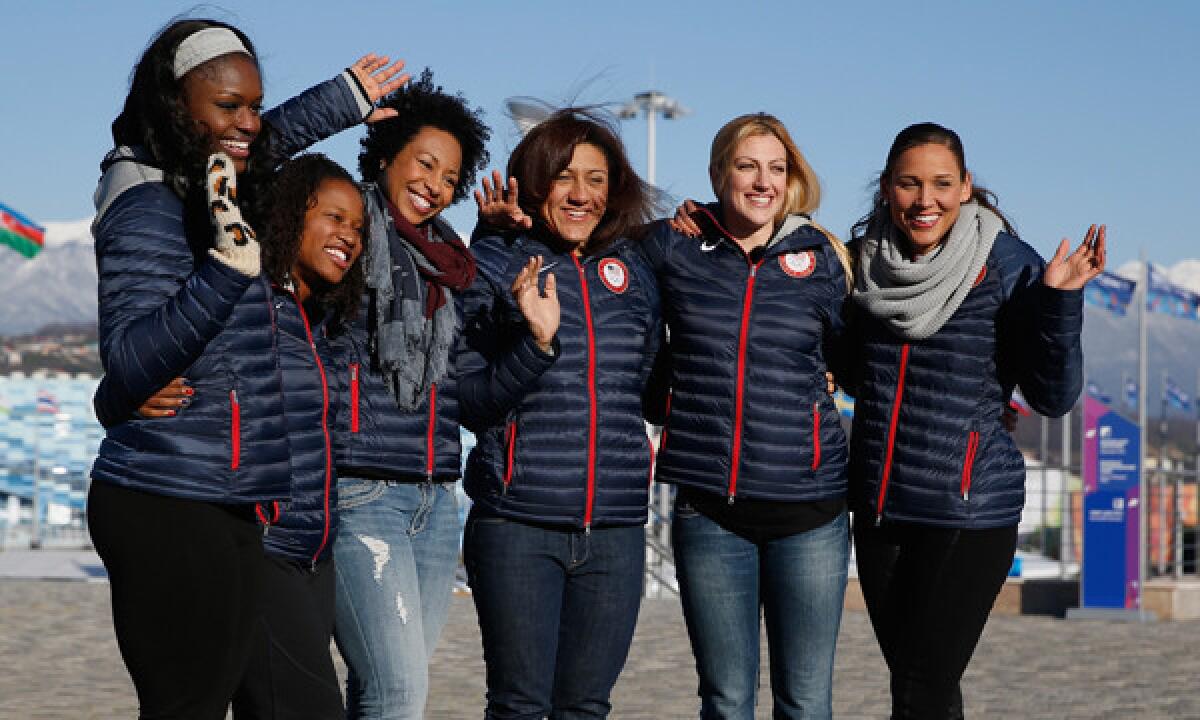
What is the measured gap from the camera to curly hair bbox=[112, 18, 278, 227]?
11.8ft

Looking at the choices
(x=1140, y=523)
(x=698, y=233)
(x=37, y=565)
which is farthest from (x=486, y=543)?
(x=37, y=565)

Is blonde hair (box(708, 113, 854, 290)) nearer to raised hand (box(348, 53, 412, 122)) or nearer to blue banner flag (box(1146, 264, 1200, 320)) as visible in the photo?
raised hand (box(348, 53, 412, 122))

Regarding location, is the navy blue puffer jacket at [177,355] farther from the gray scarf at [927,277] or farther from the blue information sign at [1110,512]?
the blue information sign at [1110,512]

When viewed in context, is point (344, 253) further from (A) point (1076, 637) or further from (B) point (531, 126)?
(A) point (1076, 637)

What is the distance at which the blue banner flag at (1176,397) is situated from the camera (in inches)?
1697

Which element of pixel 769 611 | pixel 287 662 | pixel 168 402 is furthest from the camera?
pixel 769 611

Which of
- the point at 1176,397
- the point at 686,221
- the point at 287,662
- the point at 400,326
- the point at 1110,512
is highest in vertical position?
the point at 686,221

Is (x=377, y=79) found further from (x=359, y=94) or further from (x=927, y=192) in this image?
(x=927, y=192)

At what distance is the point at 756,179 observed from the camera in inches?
186

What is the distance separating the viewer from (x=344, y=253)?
432 cm

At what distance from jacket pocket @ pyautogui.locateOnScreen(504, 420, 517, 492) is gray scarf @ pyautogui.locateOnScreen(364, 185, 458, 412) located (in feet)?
0.79

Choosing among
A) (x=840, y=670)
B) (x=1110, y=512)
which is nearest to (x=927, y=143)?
(x=840, y=670)

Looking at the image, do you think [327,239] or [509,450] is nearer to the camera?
[327,239]

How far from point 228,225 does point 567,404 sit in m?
1.39
